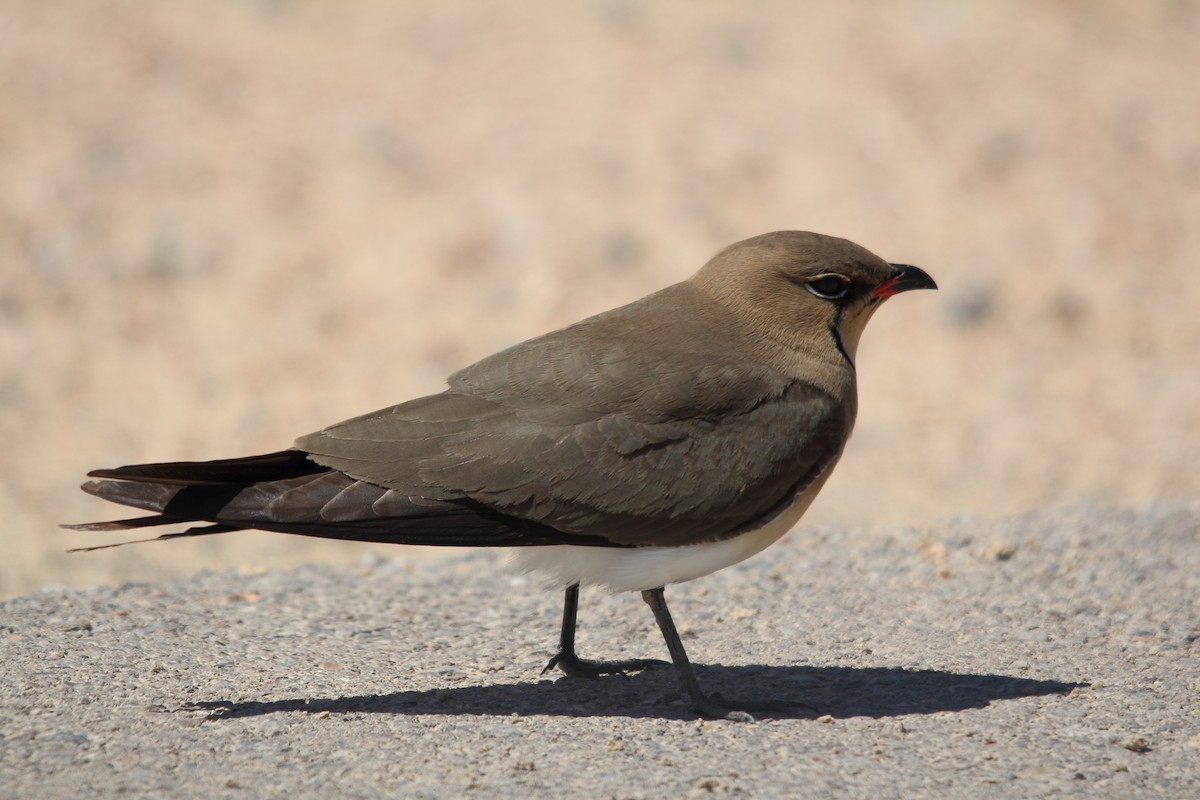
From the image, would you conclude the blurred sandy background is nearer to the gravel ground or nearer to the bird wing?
the gravel ground

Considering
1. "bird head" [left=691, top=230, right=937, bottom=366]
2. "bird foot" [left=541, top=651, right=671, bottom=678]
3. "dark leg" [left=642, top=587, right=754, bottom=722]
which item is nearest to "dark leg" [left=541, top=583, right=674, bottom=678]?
"bird foot" [left=541, top=651, right=671, bottom=678]

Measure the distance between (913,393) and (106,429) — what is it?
323 inches

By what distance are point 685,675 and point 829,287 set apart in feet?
5.92

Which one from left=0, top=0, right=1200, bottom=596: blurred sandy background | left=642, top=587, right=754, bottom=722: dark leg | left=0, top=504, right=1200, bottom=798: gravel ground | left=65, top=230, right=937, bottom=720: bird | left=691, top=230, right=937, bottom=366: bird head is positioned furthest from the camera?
left=0, top=0, right=1200, bottom=596: blurred sandy background

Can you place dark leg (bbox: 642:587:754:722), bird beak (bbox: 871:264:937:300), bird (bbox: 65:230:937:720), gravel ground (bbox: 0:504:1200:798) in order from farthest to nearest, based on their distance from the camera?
bird beak (bbox: 871:264:937:300)
dark leg (bbox: 642:587:754:722)
bird (bbox: 65:230:937:720)
gravel ground (bbox: 0:504:1200:798)

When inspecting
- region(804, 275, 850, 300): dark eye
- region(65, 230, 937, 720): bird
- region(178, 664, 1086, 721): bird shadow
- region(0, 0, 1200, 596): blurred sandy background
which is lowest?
region(178, 664, 1086, 721): bird shadow

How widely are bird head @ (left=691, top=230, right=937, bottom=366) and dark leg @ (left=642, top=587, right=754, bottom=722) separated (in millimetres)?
1282

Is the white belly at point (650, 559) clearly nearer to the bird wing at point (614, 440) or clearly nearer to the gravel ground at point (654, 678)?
the bird wing at point (614, 440)

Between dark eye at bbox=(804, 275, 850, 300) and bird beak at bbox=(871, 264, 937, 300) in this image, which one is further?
bird beak at bbox=(871, 264, 937, 300)

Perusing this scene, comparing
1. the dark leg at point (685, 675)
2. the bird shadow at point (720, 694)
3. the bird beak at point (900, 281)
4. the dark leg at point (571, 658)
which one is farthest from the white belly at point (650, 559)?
the bird beak at point (900, 281)

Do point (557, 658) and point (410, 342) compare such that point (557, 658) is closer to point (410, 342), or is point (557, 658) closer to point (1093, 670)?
point (1093, 670)

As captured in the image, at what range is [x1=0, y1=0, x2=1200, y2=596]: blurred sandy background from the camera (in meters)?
14.1

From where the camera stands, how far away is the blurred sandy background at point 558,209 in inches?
553

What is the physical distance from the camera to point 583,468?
221 inches
